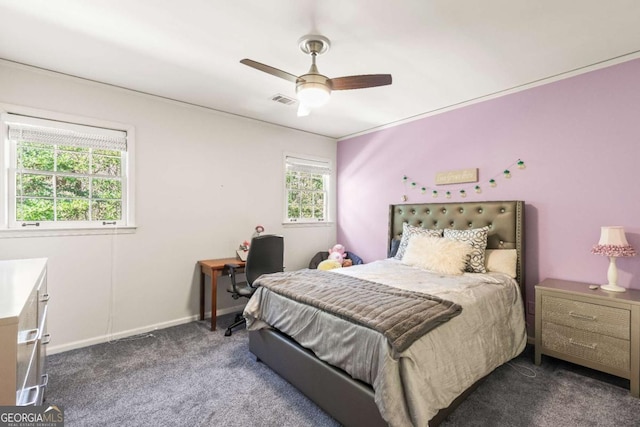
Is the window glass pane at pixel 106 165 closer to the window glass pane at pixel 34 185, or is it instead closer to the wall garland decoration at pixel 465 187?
the window glass pane at pixel 34 185

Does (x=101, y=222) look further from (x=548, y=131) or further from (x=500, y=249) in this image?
(x=548, y=131)

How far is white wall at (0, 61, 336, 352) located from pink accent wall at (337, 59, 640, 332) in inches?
83.9

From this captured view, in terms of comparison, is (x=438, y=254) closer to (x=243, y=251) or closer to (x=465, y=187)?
(x=465, y=187)

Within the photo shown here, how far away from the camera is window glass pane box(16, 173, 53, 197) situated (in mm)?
2547

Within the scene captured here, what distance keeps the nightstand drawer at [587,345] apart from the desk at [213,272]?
284 cm

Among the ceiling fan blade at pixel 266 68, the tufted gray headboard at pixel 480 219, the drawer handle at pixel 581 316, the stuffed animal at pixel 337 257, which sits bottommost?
the drawer handle at pixel 581 316

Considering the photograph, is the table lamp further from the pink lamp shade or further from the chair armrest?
the chair armrest

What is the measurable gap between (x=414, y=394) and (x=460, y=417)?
71cm

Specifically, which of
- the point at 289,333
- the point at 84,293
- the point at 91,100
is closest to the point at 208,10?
the point at 91,100

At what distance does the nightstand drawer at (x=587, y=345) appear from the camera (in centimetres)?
210

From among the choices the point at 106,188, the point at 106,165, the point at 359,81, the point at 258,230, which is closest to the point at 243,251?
the point at 258,230

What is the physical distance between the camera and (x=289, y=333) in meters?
2.10

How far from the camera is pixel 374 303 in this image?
181 centimetres

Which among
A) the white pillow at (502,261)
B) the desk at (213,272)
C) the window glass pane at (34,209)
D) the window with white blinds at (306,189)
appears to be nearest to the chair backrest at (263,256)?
the desk at (213,272)
